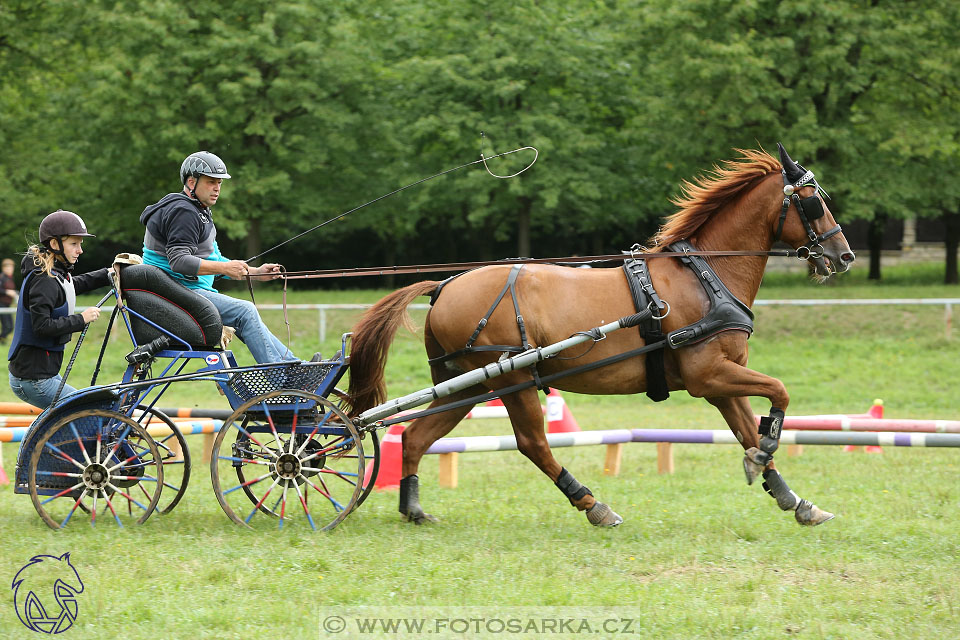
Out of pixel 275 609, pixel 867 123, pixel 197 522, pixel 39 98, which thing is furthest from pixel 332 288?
pixel 275 609

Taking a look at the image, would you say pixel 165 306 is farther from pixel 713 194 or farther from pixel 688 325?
pixel 713 194

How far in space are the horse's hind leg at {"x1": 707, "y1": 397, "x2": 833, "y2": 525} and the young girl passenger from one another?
157 inches

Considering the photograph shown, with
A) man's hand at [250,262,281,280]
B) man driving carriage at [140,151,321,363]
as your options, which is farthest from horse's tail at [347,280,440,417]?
man's hand at [250,262,281,280]

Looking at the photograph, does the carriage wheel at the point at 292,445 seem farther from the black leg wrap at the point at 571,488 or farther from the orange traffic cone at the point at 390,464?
the orange traffic cone at the point at 390,464

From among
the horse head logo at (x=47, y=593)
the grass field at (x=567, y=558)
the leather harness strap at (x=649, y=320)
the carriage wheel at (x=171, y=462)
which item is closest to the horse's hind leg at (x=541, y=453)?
the grass field at (x=567, y=558)

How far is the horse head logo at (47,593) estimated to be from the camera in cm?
464

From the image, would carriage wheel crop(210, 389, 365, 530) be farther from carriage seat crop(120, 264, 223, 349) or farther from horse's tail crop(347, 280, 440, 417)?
carriage seat crop(120, 264, 223, 349)

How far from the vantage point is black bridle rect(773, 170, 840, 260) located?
6.68 meters

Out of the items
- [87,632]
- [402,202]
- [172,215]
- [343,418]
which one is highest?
[402,202]

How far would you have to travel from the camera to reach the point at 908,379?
51.6 feet

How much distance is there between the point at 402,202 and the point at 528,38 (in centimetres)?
489

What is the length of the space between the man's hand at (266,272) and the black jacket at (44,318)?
90cm

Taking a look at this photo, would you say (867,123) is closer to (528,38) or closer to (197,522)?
(528,38)

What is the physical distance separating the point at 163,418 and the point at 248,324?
831mm
